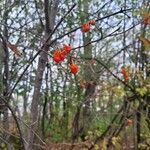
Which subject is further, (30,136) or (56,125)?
(56,125)

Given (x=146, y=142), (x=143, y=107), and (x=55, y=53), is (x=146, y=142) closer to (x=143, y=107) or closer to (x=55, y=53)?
(x=143, y=107)

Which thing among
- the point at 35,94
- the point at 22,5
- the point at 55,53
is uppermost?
the point at 22,5

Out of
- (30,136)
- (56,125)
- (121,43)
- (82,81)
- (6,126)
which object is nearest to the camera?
(30,136)

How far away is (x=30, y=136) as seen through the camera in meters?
2.90

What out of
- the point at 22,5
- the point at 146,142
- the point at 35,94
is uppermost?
the point at 22,5

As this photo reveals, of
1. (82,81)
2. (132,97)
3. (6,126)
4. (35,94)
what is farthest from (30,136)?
(82,81)

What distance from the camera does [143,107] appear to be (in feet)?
18.2

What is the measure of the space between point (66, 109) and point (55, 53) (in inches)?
246

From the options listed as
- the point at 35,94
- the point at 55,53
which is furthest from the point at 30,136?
the point at 55,53

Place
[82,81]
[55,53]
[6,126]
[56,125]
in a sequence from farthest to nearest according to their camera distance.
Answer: [56,125], [82,81], [6,126], [55,53]

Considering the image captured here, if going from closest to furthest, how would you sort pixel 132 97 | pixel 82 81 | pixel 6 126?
pixel 6 126, pixel 132 97, pixel 82 81

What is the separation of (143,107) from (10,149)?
2.59m

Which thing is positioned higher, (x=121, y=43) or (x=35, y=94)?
(x=121, y=43)

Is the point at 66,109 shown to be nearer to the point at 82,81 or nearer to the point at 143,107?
the point at 82,81
